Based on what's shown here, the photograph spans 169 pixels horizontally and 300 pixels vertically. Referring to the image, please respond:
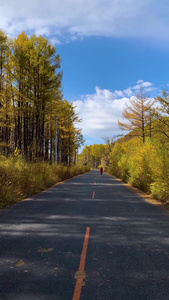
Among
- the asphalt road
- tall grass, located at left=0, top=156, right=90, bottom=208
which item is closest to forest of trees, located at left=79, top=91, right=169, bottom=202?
the asphalt road

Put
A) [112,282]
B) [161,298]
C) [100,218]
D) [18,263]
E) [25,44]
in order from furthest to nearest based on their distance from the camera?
[25,44], [100,218], [18,263], [112,282], [161,298]

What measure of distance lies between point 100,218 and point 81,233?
5.53ft

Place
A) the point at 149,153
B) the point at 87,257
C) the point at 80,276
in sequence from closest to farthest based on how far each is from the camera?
the point at 80,276, the point at 87,257, the point at 149,153

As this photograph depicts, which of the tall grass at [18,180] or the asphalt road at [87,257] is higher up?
the tall grass at [18,180]

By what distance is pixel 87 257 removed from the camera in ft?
13.1

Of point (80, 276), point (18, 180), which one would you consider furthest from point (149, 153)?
point (80, 276)

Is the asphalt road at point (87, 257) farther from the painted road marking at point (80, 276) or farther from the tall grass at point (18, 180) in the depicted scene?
the tall grass at point (18, 180)

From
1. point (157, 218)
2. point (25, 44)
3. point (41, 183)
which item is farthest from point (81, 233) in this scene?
point (25, 44)

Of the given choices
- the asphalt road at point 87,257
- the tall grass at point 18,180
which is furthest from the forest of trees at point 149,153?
the tall grass at point 18,180

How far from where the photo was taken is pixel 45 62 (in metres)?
20.5

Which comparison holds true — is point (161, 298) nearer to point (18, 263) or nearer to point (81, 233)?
point (18, 263)

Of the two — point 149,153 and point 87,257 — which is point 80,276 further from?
point 149,153

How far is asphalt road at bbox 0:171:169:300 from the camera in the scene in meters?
2.91

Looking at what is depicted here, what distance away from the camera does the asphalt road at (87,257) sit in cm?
291
